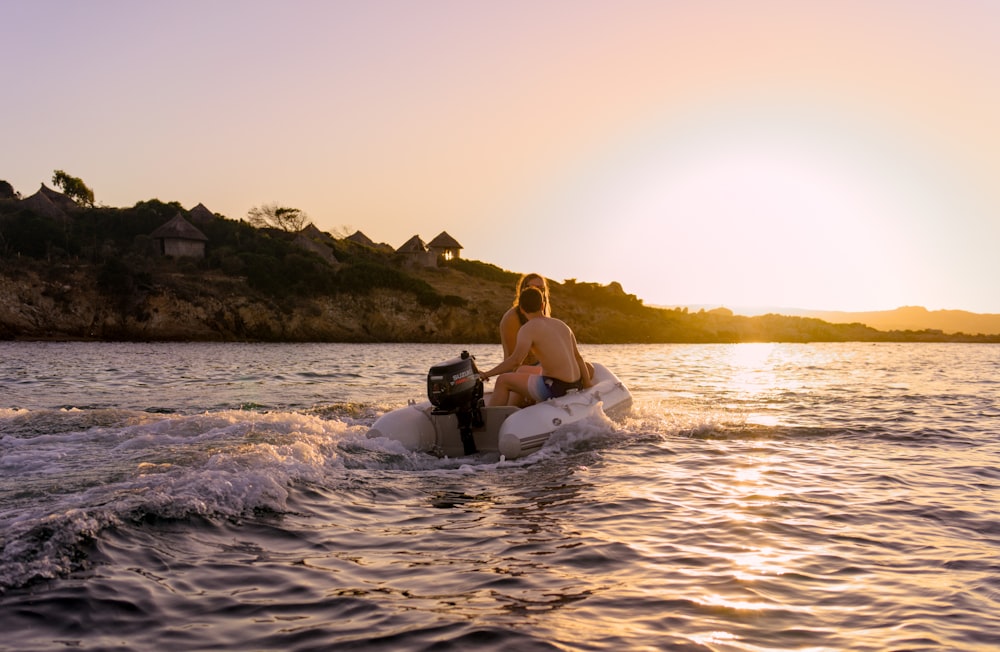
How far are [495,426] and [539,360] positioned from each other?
3.00 feet

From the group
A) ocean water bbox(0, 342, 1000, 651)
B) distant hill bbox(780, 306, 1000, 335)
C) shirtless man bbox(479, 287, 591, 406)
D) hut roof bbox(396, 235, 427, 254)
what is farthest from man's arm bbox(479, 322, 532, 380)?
distant hill bbox(780, 306, 1000, 335)

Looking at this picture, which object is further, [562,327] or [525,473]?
[562,327]

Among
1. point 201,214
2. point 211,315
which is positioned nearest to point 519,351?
point 211,315

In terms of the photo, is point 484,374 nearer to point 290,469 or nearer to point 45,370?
point 290,469

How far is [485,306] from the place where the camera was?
2068 inches

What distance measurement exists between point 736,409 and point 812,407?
1705mm

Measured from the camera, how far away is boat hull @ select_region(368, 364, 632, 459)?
771 cm

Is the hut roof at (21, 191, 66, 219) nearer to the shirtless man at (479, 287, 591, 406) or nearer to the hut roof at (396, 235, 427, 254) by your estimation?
the hut roof at (396, 235, 427, 254)

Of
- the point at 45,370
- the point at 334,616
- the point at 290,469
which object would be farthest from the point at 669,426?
the point at 45,370

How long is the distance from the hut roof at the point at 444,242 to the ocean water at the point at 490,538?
61.2 meters

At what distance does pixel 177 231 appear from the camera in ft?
165

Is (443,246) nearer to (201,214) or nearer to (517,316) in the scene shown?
(201,214)

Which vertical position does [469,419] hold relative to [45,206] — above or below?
below

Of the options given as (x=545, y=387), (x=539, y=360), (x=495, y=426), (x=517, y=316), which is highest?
(x=517, y=316)
